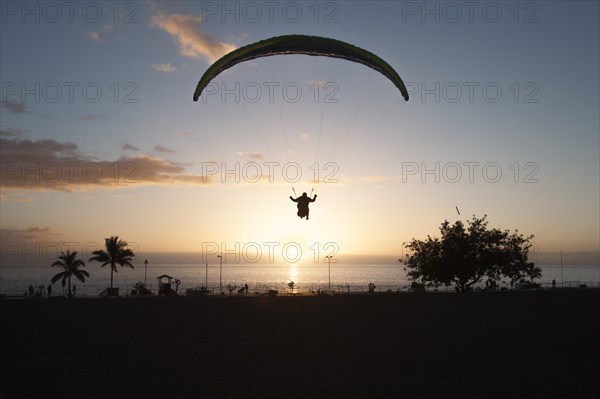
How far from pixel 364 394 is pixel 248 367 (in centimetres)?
376

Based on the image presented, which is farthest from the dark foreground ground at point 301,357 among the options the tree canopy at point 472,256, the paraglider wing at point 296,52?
the tree canopy at point 472,256

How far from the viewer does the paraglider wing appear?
20016 millimetres

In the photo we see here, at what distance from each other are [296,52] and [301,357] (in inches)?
461

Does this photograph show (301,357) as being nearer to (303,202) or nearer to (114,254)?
(303,202)

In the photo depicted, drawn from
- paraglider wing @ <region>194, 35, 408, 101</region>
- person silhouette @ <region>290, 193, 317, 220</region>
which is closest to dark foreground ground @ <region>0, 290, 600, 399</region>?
person silhouette @ <region>290, 193, 317, 220</region>

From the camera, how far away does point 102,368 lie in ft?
44.0

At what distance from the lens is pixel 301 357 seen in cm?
1477

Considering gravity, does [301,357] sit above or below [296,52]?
below

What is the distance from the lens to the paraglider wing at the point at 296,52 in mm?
20016

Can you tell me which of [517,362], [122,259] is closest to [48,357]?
[517,362]

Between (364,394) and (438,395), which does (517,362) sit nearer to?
(438,395)

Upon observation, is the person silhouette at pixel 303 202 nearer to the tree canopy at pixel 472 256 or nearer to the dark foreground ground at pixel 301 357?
the dark foreground ground at pixel 301 357

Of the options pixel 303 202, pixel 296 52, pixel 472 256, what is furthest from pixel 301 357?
pixel 472 256

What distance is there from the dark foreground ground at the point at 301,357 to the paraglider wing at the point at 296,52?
32.1 ft
